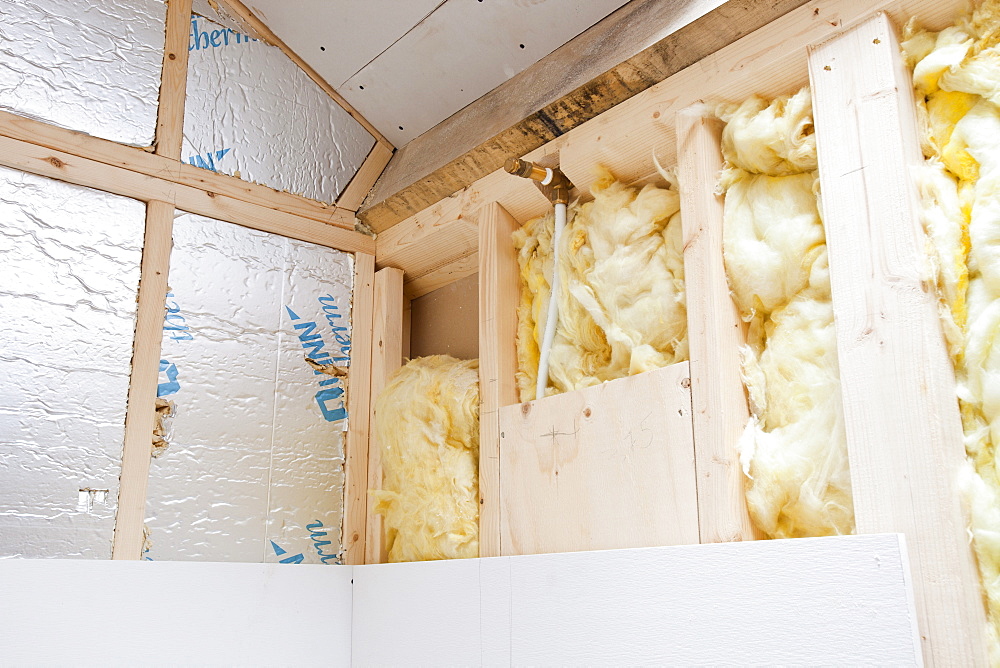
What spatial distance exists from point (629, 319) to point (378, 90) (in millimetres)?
974

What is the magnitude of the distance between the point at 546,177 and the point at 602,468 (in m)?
0.63

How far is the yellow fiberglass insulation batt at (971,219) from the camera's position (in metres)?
1.09

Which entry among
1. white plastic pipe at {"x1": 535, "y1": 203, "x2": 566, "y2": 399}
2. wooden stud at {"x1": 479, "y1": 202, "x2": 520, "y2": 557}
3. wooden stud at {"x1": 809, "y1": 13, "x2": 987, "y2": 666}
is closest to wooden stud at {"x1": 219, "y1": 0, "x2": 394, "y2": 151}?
wooden stud at {"x1": 479, "y1": 202, "x2": 520, "y2": 557}

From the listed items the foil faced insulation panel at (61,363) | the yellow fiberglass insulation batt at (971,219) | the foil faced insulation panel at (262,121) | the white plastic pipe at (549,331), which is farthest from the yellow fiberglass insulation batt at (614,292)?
the foil faced insulation panel at (61,363)

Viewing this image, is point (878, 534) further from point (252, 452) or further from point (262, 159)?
point (262, 159)

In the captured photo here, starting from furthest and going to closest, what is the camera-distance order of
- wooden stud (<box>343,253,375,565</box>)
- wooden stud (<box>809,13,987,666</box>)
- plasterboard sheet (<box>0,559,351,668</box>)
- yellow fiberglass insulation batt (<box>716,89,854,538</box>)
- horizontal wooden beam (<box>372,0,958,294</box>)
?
wooden stud (<box>343,253,375,565</box>)
plasterboard sheet (<box>0,559,351,668</box>)
horizontal wooden beam (<box>372,0,958,294</box>)
yellow fiberglass insulation batt (<box>716,89,854,538</box>)
wooden stud (<box>809,13,987,666</box>)

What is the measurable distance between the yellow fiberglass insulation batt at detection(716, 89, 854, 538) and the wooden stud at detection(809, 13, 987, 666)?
0.06 m

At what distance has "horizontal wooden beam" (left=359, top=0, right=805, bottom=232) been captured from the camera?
4.94 feet

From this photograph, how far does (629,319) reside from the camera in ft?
5.46

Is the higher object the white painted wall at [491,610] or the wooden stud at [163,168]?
the wooden stud at [163,168]

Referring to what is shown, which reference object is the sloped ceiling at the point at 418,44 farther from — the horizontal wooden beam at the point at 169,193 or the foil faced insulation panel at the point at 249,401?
the foil faced insulation panel at the point at 249,401

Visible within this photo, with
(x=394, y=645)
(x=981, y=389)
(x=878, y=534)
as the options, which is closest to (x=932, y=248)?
(x=981, y=389)

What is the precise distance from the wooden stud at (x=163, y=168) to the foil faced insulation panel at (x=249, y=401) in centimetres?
9

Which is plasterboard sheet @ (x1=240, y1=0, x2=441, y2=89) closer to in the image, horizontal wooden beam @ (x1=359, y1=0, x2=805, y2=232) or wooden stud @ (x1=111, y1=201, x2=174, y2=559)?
horizontal wooden beam @ (x1=359, y1=0, x2=805, y2=232)
